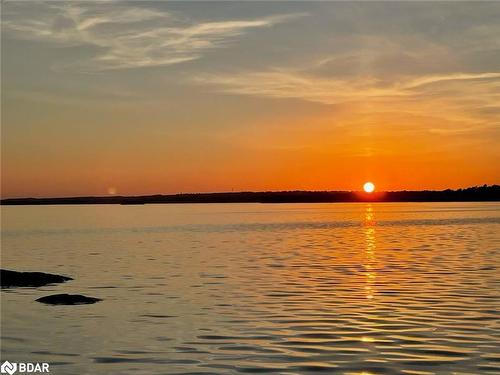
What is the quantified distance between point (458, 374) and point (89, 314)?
16.1 m

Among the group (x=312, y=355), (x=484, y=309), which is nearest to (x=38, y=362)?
(x=312, y=355)

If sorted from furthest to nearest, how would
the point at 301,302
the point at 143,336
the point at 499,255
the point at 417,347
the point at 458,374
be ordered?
the point at 499,255, the point at 301,302, the point at 143,336, the point at 417,347, the point at 458,374

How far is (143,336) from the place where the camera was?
2444 cm

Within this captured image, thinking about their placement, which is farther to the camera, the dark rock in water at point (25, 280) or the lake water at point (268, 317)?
the dark rock in water at point (25, 280)

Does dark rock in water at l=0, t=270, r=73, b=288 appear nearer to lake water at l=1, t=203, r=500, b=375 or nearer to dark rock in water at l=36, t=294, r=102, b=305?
lake water at l=1, t=203, r=500, b=375

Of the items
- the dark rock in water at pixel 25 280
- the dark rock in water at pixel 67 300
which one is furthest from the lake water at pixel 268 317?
the dark rock in water at pixel 25 280

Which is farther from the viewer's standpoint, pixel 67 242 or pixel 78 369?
pixel 67 242

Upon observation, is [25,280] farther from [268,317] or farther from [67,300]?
[268,317]

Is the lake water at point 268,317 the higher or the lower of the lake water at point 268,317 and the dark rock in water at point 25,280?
the lower

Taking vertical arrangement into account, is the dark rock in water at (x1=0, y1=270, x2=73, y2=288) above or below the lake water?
above

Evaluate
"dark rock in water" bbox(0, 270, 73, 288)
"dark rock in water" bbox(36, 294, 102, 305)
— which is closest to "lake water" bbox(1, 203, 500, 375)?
"dark rock in water" bbox(36, 294, 102, 305)

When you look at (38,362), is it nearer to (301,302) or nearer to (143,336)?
(143,336)

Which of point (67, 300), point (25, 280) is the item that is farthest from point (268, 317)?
point (25, 280)

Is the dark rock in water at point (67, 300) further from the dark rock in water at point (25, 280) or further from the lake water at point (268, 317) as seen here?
the dark rock in water at point (25, 280)
